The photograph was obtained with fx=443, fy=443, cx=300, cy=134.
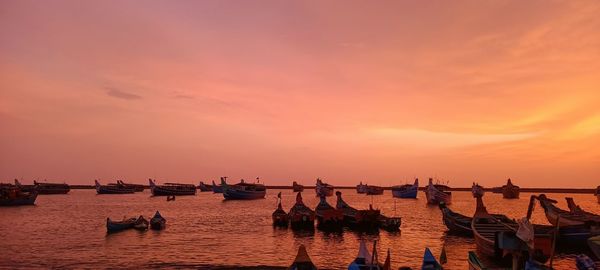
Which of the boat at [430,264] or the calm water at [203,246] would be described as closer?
the boat at [430,264]

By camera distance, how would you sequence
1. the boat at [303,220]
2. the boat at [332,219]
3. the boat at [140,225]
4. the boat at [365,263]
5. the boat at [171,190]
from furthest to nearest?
the boat at [171,190] → the boat at [140,225] → the boat at [332,219] → the boat at [303,220] → the boat at [365,263]

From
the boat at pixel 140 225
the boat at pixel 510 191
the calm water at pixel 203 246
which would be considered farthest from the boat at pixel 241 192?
the boat at pixel 510 191

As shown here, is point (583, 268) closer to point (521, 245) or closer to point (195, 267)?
point (521, 245)

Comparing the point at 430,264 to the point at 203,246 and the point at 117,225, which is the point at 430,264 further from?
the point at 117,225

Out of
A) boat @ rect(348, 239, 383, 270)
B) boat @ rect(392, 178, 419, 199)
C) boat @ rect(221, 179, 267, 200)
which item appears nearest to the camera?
boat @ rect(348, 239, 383, 270)

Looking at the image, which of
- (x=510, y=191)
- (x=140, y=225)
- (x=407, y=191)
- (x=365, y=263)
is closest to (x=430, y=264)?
(x=365, y=263)

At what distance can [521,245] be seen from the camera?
757 inches

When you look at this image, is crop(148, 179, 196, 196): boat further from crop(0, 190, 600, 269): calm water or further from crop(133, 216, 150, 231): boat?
crop(133, 216, 150, 231): boat

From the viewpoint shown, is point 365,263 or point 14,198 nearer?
point 365,263

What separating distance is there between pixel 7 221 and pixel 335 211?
5468 cm

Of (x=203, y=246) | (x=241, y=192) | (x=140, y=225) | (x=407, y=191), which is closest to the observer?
(x=203, y=246)

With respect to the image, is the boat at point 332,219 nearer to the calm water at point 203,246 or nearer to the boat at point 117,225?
the calm water at point 203,246

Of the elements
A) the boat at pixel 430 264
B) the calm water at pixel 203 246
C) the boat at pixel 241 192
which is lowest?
the calm water at pixel 203 246

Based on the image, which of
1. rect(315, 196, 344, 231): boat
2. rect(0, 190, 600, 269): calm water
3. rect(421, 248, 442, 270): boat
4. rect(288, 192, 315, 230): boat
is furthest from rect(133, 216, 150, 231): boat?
rect(421, 248, 442, 270): boat
